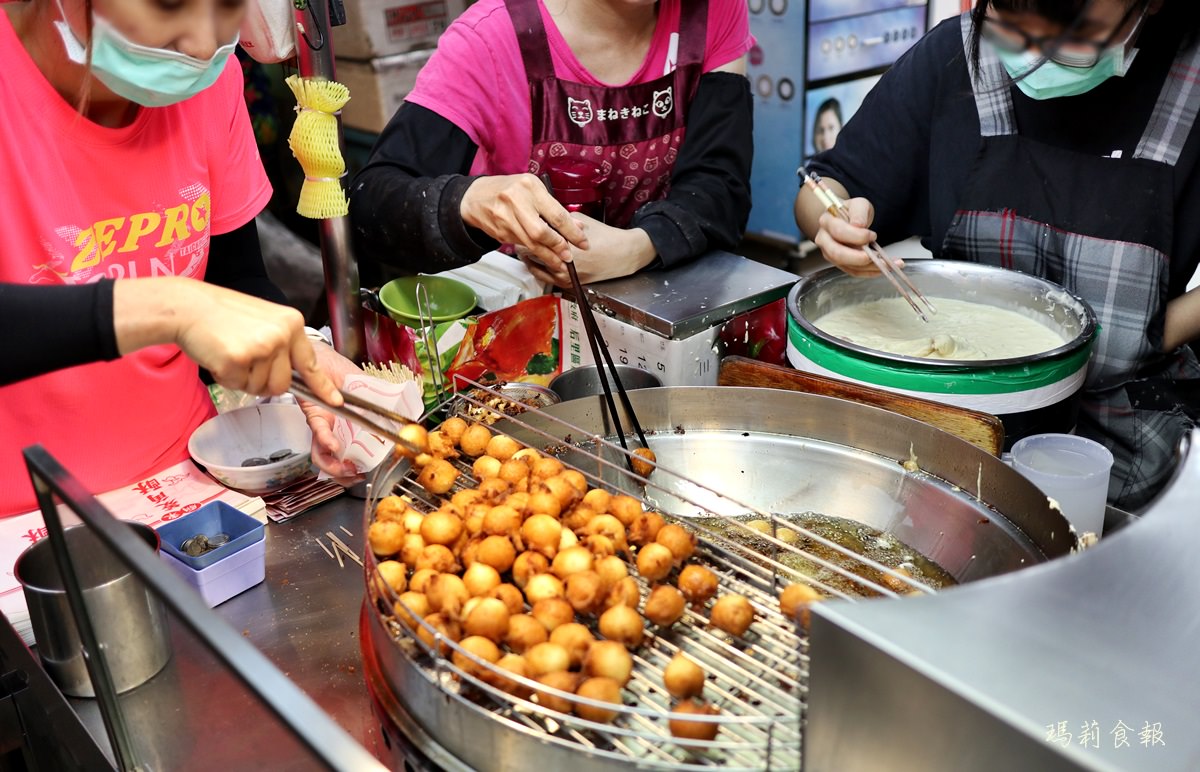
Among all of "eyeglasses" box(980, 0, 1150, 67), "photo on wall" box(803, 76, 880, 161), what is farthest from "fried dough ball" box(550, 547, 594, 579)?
"photo on wall" box(803, 76, 880, 161)

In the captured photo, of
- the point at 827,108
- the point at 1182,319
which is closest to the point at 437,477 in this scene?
the point at 1182,319

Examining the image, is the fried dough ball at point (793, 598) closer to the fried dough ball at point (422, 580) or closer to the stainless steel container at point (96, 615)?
the fried dough ball at point (422, 580)

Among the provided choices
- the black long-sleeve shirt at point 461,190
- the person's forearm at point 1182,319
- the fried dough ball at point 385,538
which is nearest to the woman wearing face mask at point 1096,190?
the person's forearm at point 1182,319

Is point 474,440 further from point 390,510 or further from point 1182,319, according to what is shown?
point 1182,319

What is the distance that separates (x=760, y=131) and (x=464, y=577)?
5.03 metres

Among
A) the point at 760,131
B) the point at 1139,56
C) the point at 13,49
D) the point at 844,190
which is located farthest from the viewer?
the point at 760,131

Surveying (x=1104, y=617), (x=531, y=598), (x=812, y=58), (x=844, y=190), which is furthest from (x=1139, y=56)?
(x=812, y=58)

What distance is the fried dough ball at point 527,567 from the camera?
145cm

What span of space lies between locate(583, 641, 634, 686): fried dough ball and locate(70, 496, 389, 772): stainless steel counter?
402 mm

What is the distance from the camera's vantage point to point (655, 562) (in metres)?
1.45

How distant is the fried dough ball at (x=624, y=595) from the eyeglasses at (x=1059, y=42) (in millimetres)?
1405

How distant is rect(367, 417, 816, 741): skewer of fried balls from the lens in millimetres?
1259

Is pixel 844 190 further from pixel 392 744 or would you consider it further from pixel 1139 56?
pixel 392 744

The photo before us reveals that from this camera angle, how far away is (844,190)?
2830mm
